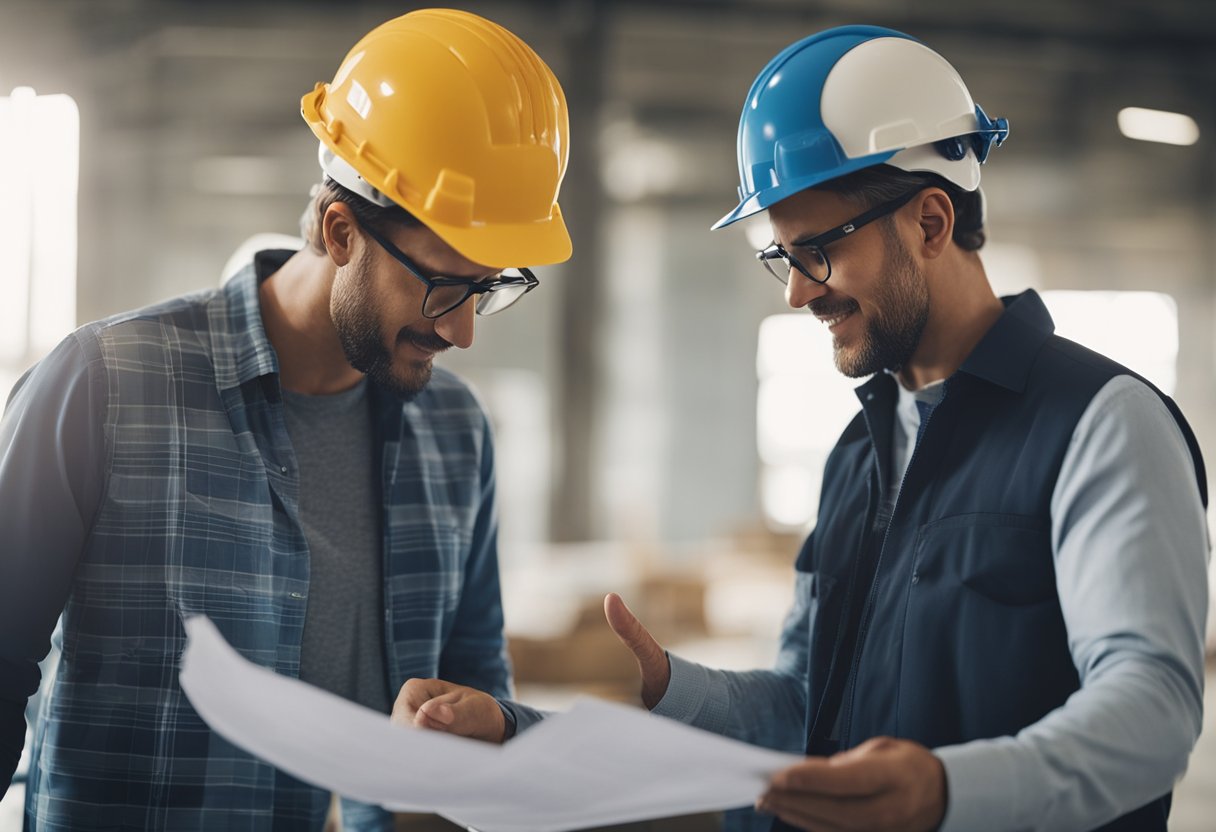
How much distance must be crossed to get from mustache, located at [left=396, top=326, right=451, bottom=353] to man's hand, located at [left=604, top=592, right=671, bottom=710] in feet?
1.89

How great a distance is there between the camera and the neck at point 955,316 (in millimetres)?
1755

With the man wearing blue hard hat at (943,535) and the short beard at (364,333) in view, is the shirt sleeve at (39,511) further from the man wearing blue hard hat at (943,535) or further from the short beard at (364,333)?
the man wearing blue hard hat at (943,535)

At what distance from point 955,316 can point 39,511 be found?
158 centimetres

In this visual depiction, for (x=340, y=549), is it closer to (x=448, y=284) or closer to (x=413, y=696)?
(x=413, y=696)

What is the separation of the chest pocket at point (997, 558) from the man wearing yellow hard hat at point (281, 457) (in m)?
0.87

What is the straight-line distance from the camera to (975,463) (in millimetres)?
1560

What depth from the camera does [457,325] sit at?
1.85m

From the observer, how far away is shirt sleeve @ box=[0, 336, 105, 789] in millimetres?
1559

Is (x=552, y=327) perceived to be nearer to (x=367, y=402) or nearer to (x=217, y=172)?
(x=217, y=172)

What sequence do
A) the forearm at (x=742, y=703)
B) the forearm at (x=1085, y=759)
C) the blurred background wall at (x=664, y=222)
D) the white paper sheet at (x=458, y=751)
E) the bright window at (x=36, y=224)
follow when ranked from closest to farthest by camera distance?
the white paper sheet at (x=458, y=751) < the forearm at (x=1085, y=759) < the forearm at (x=742, y=703) < the bright window at (x=36, y=224) < the blurred background wall at (x=664, y=222)

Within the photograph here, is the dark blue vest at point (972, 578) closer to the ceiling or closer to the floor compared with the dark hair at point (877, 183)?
closer to the floor

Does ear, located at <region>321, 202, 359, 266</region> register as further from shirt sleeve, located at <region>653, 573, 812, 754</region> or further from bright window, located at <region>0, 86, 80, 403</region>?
bright window, located at <region>0, 86, 80, 403</region>

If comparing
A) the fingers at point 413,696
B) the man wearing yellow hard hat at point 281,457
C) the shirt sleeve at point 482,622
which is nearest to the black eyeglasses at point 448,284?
the man wearing yellow hard hat at point 281,457

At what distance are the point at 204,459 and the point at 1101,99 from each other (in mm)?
9082
